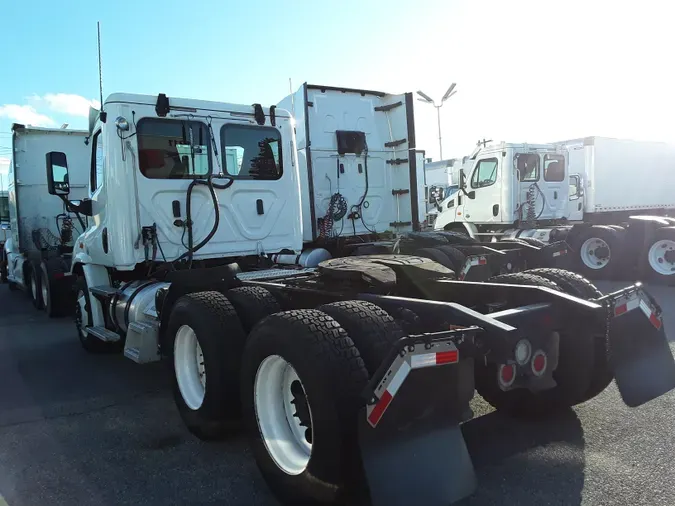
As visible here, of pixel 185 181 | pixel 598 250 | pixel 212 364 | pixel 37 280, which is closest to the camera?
pixel 212 364

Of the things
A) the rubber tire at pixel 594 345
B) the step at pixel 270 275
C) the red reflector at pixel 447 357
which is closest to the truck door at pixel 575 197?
the rubber tire at pixel 594 345

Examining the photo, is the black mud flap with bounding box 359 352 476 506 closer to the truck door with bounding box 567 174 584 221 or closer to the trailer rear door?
the trailer rear door

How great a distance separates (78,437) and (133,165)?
8.59 feet

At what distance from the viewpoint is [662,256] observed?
36.8 feet

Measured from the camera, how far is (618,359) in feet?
11.6

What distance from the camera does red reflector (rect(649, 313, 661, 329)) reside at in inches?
139

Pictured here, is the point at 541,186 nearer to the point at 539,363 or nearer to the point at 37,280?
the point at 539,363

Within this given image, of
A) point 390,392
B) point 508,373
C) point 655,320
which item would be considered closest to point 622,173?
point 655,320

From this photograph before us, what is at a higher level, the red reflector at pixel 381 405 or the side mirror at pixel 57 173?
the side mirror at pixel 57 173

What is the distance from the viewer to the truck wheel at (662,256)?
1100cm

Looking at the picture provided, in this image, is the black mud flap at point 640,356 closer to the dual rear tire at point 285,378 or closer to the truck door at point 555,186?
the dual rear tire at point 285,378

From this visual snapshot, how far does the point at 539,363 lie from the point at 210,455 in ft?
7.49

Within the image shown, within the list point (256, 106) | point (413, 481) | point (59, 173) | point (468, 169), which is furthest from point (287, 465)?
point (468, 169)

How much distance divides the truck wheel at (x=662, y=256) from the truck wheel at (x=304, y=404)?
10.3 m
